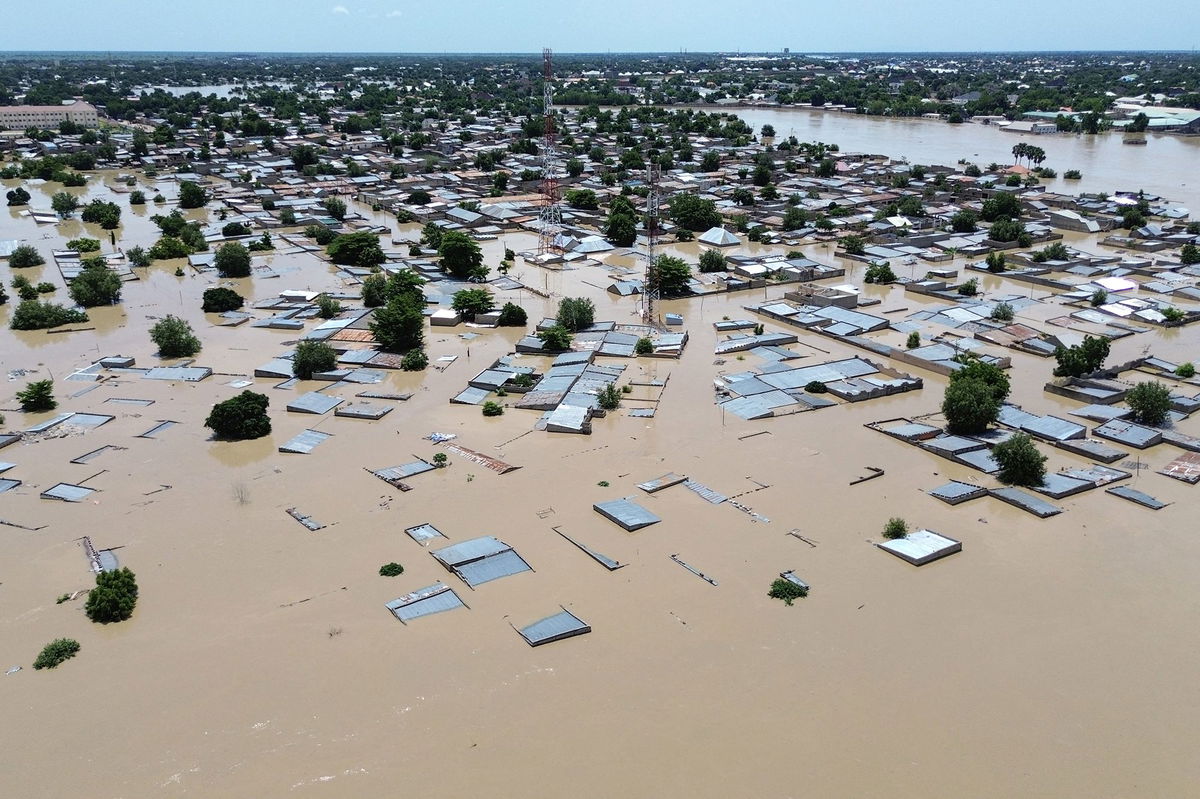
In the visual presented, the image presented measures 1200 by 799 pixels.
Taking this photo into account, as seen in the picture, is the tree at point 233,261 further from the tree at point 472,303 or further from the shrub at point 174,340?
the tree at point 472,303

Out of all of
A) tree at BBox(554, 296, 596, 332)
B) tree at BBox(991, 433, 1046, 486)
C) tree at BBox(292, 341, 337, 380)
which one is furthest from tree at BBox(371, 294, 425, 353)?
tree at BBox(991, 433, 1046, 486)

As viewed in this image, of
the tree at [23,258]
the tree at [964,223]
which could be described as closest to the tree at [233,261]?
the tree at [23,258]

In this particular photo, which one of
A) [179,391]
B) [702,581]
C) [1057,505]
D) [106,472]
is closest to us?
[702,581]

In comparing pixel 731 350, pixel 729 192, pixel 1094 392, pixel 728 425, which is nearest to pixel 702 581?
pixel 728 425

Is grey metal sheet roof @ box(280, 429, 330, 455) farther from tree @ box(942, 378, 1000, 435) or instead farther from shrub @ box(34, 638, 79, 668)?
tree @ box(942, 378, 1000, 435)

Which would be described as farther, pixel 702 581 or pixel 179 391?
pixel 179 391

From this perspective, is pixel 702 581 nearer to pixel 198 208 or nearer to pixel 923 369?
pixel 923 369
